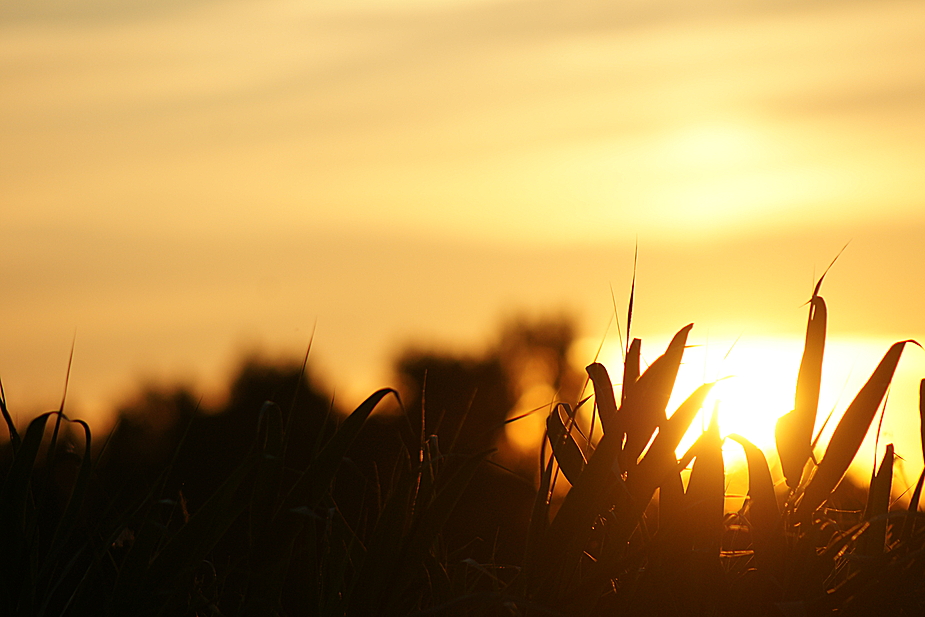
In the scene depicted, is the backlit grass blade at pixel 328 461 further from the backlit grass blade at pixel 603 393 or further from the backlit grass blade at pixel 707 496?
the backlit grass blade at pixel 707 496

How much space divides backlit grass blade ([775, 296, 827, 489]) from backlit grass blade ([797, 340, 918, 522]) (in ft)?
0.20

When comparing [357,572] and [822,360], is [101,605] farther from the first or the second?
[822,360]

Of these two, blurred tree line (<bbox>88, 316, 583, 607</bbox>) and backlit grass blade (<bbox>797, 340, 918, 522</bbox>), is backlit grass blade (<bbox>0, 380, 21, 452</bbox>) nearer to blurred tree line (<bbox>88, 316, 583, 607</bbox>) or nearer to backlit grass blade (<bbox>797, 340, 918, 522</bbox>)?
backlit grass blade (<bbox>797, 340, 918, 522</bbox>)

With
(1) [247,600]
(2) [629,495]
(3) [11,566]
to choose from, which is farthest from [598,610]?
(3) [11,566]

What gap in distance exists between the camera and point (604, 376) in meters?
2.42

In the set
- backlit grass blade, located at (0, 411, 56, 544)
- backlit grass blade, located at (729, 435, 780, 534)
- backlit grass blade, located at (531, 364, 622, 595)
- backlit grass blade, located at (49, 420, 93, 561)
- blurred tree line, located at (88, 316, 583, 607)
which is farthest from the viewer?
blurred tree line, located at (88, 316, 583, 607)

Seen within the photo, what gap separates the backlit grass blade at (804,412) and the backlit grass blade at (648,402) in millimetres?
280

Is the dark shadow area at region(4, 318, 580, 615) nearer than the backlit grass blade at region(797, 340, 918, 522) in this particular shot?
Yes

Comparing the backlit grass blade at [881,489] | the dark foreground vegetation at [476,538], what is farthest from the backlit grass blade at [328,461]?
the backlit grass blade at [881,489]

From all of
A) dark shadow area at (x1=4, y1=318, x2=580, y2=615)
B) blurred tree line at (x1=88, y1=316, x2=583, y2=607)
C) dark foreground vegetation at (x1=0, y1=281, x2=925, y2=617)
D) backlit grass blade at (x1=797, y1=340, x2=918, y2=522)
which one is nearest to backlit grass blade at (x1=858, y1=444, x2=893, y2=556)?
dark foreground vegetation at (x1=0, y1=281, x2=925, y2=617)

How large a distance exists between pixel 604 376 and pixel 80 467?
1090 mm

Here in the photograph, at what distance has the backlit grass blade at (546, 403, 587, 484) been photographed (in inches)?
91.3

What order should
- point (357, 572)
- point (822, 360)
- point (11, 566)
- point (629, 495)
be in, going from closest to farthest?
point (11, 566), point (357, 572), point (629, 495), point (822, 360)

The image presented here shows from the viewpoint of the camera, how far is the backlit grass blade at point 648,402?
7.24ft
